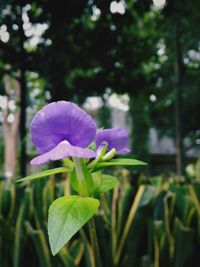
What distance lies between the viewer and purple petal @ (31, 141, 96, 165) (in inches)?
23.0

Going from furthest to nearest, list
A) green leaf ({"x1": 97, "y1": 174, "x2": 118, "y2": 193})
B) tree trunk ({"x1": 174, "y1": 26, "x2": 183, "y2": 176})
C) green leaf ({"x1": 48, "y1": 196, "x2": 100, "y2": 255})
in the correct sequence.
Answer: tree trunk ({"x1": 174, "y1": 26, "x2": 183, "y2": 176}) < green leaf ({"x1": 97, "y1": 174, "x2": 118, "y2": 193}) < green leaf ({"x1": 48, "y1": 196, "x2": 100, "y2": 255})

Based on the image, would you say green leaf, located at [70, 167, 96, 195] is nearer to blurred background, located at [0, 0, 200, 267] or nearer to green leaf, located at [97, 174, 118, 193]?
green leaf, located at [97, 174, 118, 193]

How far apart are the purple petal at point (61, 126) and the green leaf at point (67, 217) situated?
0.30ft

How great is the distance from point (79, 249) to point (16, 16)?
1.41m

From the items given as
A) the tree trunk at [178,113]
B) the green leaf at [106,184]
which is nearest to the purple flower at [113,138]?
the green leaf at [106,184]

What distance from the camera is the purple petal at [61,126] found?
62 centimetres

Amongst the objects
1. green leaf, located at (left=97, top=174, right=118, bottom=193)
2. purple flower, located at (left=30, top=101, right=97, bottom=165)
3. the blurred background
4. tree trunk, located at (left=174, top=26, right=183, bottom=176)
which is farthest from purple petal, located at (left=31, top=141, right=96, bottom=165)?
tree trunk, located at (left=174, top=26, right=183, bottom=176)

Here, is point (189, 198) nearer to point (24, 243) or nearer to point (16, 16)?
point (24, 243)

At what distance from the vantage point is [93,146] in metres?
0.69

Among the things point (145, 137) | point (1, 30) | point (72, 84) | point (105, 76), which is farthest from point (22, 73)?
point (145, 137)

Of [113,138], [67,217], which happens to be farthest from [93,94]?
[67,217]

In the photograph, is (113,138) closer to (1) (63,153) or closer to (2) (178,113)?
(1) (63,153)

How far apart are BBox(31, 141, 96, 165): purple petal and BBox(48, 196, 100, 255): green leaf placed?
0.29ft

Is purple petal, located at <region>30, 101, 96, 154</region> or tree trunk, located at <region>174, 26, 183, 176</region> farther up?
tree trunk, located at <region>174, 26, 183, 176</region>
